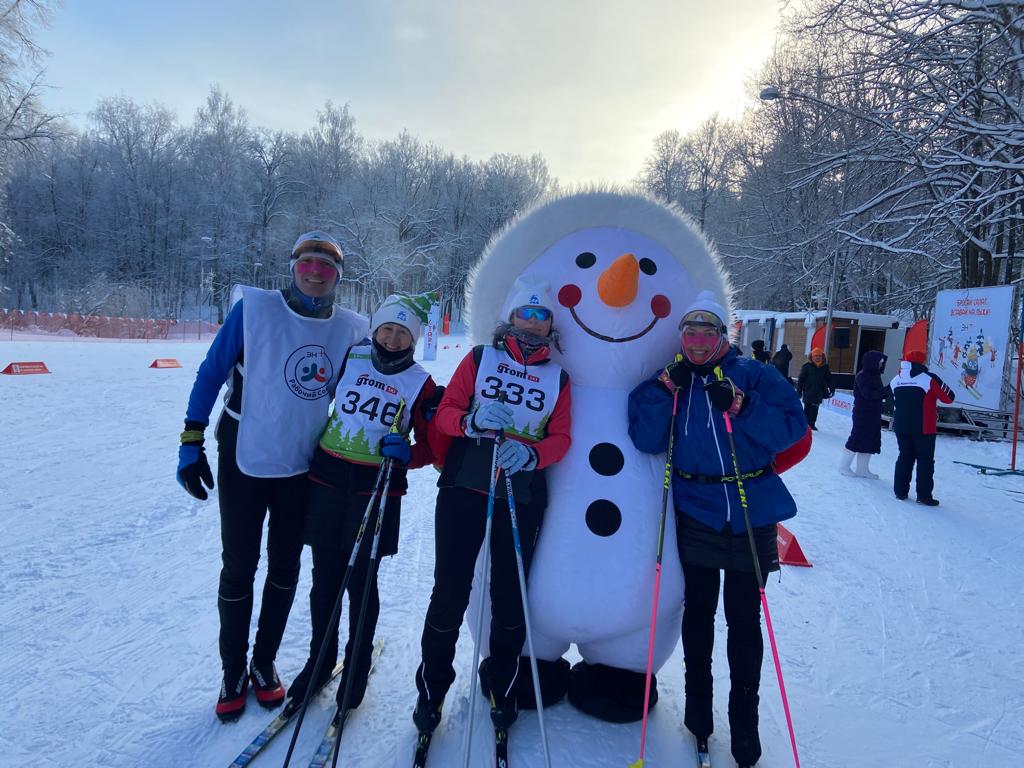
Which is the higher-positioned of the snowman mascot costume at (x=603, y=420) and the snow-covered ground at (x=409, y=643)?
the snowman mascot costume at (x=603, y=420)

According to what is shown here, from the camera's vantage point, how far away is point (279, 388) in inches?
90.7

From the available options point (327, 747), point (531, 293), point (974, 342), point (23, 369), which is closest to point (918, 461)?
point (974, 342)

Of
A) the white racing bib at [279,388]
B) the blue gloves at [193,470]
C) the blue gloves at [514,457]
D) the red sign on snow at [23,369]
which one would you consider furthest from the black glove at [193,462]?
the red sign on snow at [23,369]

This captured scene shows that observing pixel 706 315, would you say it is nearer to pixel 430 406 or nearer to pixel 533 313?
pixel 533 313

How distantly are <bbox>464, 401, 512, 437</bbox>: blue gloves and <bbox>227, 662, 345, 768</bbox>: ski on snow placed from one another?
4.60 ft

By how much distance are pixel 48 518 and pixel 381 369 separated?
3730 millimetres

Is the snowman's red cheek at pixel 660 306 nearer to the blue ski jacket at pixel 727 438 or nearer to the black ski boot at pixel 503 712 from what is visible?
the blue ski jacket at pixel 727 438

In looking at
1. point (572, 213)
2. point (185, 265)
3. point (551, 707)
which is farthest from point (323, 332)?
point (185, 265)

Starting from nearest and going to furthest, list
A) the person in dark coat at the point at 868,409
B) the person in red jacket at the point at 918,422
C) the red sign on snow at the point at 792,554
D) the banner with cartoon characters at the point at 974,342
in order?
1. the red sign on snow at the point at 792,554
2. the person in red jacket at the point at 918,422
3. the person in dark coat at the point at 868,409
4. the banner with cartoon characters at the point at 974,342

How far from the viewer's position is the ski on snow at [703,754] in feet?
7.29

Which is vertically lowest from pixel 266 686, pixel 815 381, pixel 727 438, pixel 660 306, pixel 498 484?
pixel 266 686

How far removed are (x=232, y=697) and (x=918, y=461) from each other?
696 centimetres

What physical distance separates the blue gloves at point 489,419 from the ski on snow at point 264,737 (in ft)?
4.60

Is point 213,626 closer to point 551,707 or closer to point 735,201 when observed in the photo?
Result: point 551,707
